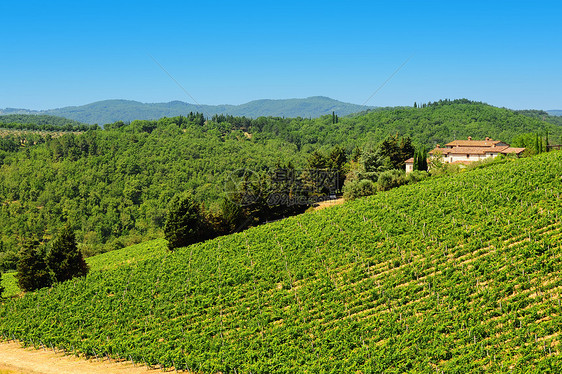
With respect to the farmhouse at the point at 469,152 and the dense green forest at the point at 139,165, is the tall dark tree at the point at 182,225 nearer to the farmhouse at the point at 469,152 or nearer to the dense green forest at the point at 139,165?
the dense green forest at the point at 139,165

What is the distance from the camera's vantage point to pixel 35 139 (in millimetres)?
129125

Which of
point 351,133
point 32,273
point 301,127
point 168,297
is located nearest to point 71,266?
point 32,273

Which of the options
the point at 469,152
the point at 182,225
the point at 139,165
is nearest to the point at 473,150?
the point at 469,152

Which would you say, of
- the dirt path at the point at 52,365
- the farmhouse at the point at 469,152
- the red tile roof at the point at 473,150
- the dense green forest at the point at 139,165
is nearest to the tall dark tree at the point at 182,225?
the dense green forest at the point at 139,165

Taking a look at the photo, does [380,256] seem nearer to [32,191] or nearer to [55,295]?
[55,295]

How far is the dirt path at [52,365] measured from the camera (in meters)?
20.6

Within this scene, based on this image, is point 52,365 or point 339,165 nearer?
point 52,365

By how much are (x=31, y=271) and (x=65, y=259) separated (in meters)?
2.57

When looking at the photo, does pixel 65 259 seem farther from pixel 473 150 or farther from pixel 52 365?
pixel 473 150

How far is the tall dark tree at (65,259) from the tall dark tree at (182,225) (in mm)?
7539

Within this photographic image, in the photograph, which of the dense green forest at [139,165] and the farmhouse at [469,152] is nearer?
the farmhouse at [469,152]

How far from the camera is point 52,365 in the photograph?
71.2ft

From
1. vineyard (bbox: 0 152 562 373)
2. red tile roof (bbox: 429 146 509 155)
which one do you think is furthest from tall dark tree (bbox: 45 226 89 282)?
red tile roof (bbox: 429 146 509 155)

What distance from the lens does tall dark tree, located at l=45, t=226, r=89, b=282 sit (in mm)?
34719
